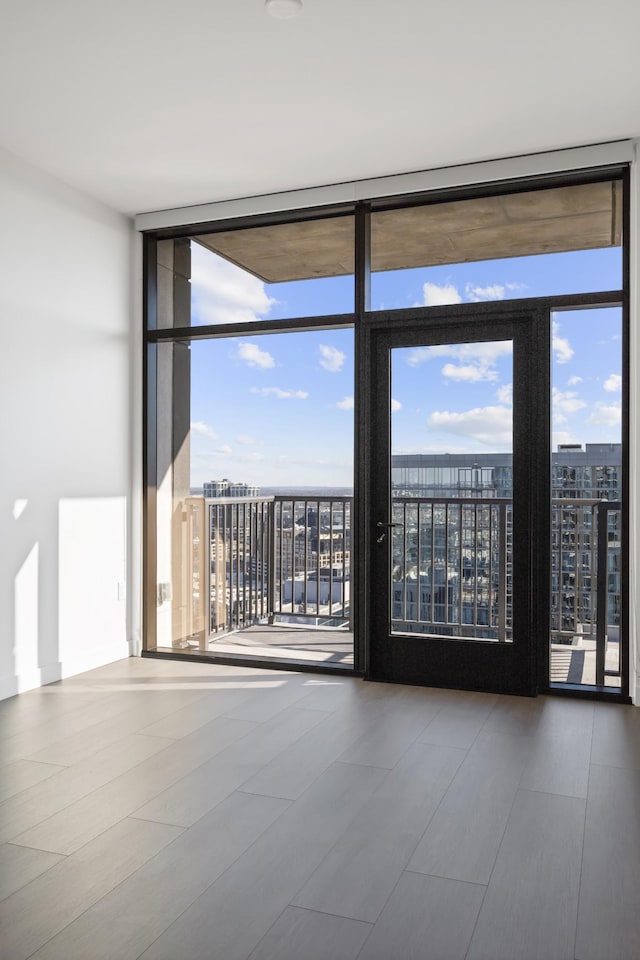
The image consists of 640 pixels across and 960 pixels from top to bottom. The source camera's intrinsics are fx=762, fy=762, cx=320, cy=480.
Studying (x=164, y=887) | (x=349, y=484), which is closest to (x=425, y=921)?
(x=164, y=887)

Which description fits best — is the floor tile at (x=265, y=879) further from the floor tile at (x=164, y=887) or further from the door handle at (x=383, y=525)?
the door handle at (x=383, y=525)

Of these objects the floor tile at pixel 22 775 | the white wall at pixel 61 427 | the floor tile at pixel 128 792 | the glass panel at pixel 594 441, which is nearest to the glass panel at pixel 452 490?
the glass panel at pixel 594 441

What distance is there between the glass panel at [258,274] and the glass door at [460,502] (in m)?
0.51

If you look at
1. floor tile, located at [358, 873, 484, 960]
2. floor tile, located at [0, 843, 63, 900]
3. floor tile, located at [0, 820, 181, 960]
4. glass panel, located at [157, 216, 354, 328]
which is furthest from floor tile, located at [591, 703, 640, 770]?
glass panel, located at [157, 216, 354, 328]

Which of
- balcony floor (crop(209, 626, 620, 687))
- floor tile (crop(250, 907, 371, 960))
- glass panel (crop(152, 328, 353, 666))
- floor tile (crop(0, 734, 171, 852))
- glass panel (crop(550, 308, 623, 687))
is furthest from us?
glass panel (crop(152, 328, 353, 666))

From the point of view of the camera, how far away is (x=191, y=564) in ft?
17.0

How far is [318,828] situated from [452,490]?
222 centimetres

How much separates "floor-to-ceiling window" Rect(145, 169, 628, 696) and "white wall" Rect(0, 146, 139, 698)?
286 mm

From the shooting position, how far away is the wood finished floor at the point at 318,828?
1.88 meters

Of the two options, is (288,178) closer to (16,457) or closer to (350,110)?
(350,110)

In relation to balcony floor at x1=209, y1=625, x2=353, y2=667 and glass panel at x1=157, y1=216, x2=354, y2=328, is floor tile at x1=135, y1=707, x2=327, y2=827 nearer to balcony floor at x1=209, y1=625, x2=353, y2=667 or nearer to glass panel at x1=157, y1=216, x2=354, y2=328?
balcony floor at x1=209, y1=625, x2=353, y2=667

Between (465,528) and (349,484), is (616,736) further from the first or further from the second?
(349,484)

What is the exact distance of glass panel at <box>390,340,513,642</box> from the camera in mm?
4172

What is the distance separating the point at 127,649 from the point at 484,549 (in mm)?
2397
